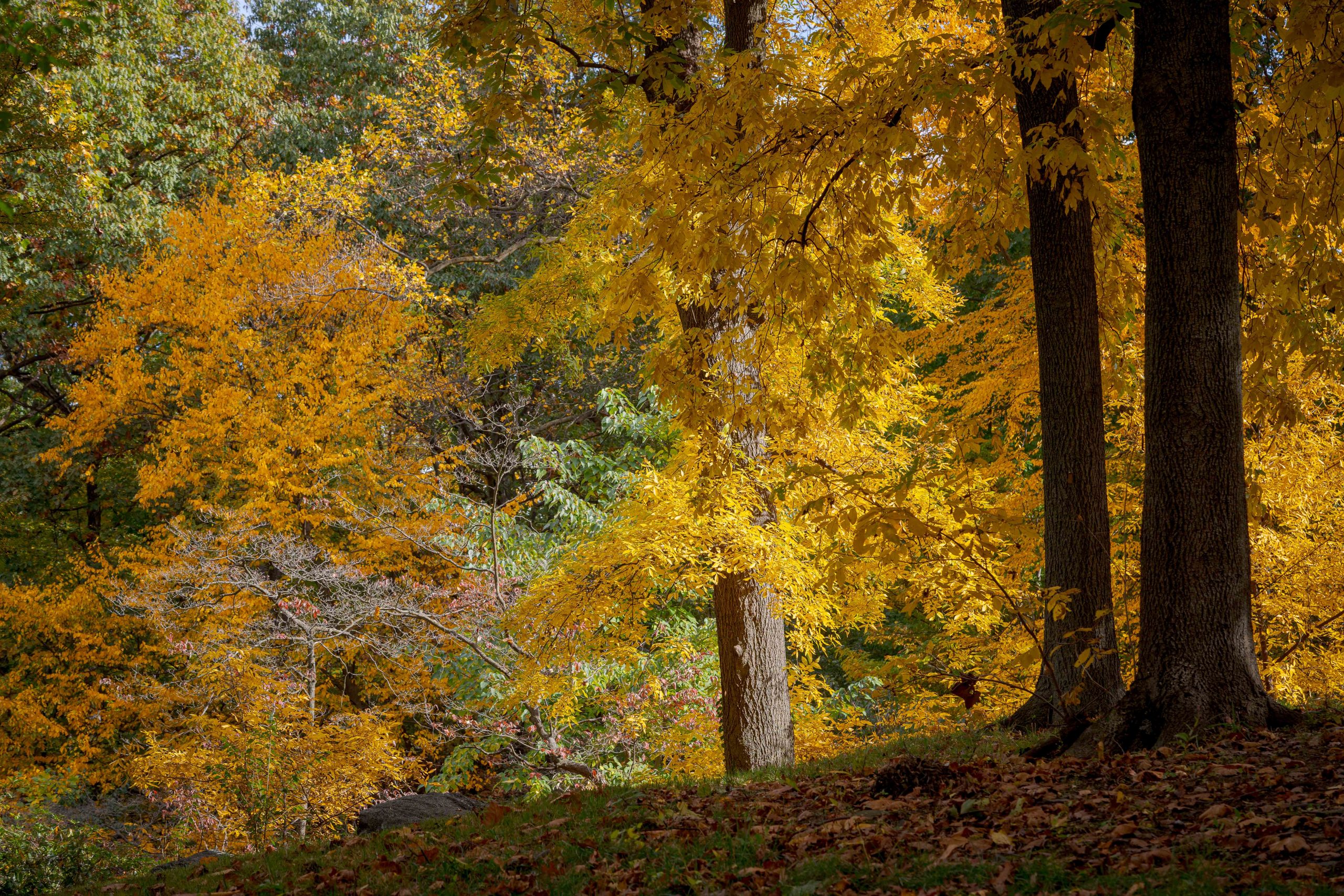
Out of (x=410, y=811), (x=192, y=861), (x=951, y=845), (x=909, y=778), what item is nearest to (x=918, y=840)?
(x=951, y=845)

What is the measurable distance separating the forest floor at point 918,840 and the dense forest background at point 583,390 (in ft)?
2.97

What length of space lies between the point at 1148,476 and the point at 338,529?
13656mm

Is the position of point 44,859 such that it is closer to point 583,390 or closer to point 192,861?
point 192,861

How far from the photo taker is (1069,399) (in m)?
6.62

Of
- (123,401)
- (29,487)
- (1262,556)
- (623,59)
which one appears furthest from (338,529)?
(1262,556)

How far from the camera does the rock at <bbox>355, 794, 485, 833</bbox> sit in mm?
6277

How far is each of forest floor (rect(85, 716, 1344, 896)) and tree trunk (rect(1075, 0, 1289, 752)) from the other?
316mm

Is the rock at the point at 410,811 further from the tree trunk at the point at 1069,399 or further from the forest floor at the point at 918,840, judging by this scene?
the tree trunk at the point at 1069,399

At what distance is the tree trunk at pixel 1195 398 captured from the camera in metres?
5.04

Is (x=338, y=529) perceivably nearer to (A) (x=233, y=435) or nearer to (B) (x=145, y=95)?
(A) (x=233, y=435)

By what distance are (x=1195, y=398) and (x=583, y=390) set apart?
15.2 meters

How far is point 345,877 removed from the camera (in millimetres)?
4742

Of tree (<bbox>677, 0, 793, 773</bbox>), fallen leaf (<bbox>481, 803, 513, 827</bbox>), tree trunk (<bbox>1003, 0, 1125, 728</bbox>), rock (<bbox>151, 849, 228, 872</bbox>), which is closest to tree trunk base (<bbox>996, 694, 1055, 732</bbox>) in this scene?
tree trunk (<bbox>1003, 0, 1125, 728</bbox>)

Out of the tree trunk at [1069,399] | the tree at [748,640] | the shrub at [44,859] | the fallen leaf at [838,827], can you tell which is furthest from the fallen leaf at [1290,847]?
the shrub at [44,859]
